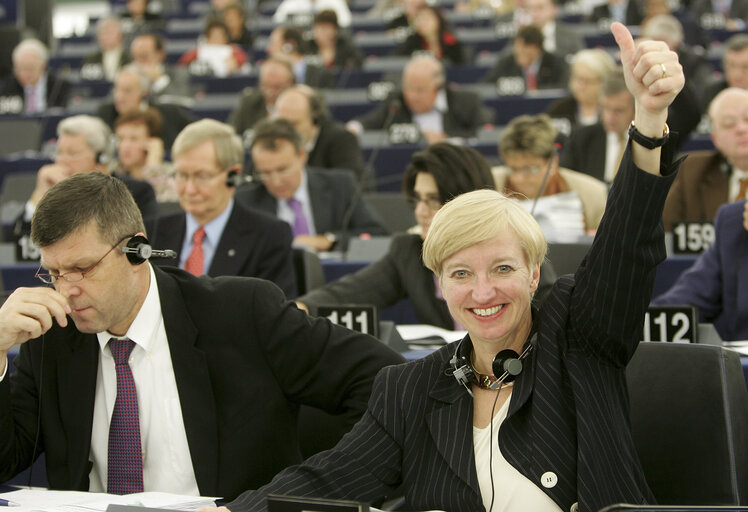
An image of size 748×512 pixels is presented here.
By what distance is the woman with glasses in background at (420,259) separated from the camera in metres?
3.68

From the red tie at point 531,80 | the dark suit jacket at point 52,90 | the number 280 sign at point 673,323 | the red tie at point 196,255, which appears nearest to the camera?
the number 280 sign at point 673,323

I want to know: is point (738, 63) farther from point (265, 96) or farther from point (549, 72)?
point (265, 96)

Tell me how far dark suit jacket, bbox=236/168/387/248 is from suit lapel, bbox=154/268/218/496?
3.14 metres

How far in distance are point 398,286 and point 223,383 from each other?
61.9 inches

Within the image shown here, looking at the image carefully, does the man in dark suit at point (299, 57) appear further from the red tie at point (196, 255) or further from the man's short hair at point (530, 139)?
the red tie at point (196, 255)

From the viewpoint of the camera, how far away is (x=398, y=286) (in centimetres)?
399

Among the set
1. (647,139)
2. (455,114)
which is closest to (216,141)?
(647,139)

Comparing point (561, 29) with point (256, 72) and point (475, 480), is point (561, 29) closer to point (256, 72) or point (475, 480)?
point (256, 72)

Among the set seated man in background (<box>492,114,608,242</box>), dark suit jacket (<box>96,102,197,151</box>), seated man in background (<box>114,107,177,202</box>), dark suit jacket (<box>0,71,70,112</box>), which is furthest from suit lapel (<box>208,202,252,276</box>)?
dark suit jacket (<box>0,71,70,112</box>)

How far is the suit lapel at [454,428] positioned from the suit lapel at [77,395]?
798mm

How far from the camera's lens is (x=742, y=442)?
214 centimetres

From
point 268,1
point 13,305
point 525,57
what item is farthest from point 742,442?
point 268,1

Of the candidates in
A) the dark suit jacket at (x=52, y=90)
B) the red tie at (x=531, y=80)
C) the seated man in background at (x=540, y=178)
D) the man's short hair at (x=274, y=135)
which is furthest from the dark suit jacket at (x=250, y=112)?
the seated man in background at (x=540, y=178)

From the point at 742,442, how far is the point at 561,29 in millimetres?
9036
